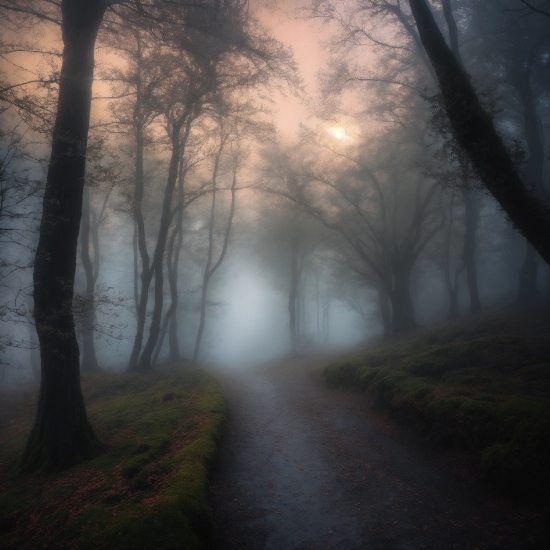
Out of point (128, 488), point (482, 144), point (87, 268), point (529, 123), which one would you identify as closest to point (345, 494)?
point (128, 488)

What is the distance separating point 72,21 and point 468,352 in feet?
45.3

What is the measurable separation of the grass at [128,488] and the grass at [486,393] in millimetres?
4721

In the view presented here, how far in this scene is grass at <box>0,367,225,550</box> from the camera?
434cm

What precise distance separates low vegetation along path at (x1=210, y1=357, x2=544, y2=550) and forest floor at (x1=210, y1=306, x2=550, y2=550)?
0.05 feet

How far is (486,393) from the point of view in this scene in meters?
7.82

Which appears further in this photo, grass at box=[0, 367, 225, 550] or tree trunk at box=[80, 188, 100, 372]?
tree trunk at box=[80, 188, 100, 372]

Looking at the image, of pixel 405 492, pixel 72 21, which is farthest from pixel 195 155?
pixel 405 492

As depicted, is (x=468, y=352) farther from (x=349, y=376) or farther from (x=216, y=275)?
(x=216, y=275)

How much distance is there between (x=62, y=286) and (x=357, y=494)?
7049 millimetres

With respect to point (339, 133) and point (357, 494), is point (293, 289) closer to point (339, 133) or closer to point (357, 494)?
point (339, 133)

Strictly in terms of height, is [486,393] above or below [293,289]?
below

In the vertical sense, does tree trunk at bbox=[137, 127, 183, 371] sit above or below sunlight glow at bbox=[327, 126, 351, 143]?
below

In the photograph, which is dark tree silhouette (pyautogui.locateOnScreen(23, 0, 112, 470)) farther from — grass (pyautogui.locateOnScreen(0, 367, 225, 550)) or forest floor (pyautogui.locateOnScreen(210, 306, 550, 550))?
forest floor (pyautogui.locateOnScreen(210, 306, 550, 550))

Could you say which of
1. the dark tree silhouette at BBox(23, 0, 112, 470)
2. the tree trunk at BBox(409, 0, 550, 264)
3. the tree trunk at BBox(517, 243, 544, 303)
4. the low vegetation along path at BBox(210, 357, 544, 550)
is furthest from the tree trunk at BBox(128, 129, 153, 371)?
the tree trunk at BBox(517, 243, 544, 303)
